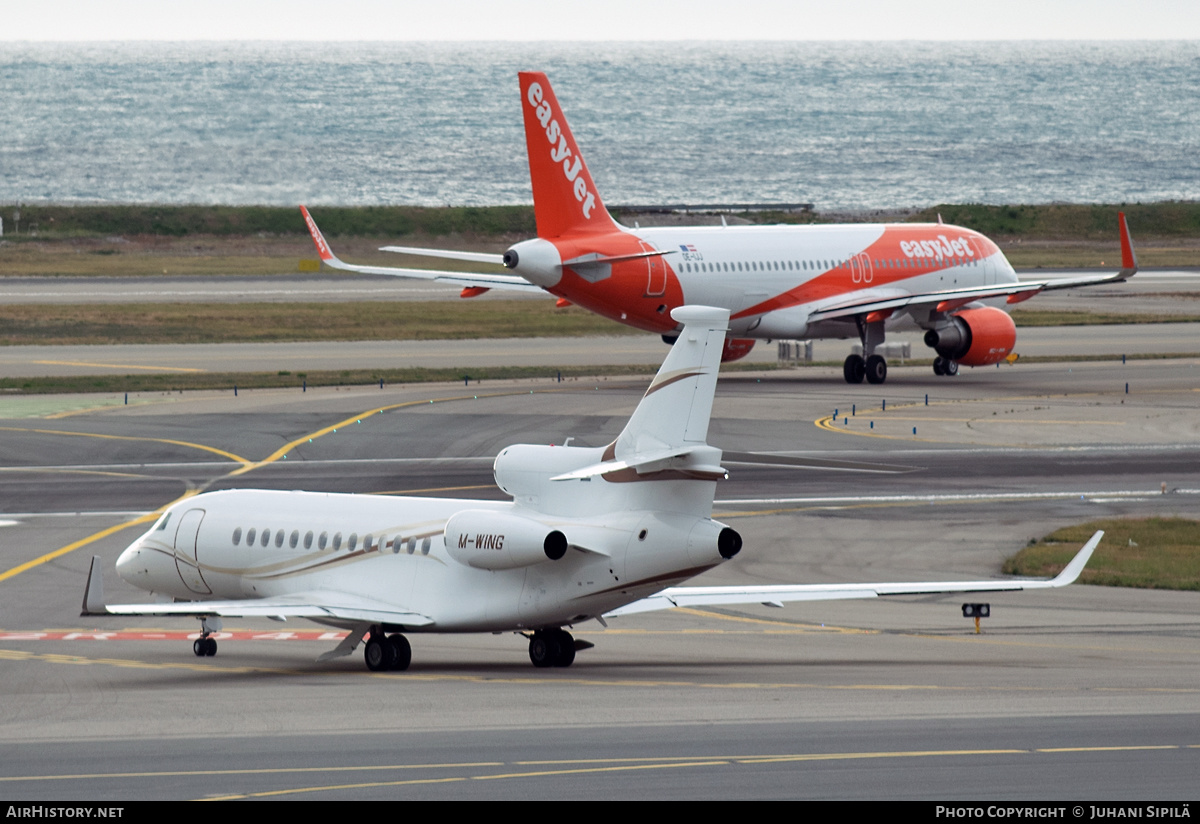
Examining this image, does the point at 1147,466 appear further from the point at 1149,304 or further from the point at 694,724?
the point at 1149,304

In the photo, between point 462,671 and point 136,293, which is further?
point 136,293

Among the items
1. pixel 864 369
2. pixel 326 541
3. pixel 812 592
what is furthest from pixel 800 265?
pixel 812 592

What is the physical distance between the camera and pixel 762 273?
61.0m

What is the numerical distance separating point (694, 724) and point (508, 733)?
2155 mm

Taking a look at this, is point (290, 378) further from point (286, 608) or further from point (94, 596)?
point (94, 596)

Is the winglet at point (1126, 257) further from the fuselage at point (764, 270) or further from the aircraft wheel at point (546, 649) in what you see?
the aircraft wheel at point (546, 649)

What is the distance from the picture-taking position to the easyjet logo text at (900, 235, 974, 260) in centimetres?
6450

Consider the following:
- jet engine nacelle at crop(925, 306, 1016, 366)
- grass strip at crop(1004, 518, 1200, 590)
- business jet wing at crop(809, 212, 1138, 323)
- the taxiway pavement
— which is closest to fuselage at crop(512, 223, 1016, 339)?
business jet wing at crop(809, 212, 1138, 323)

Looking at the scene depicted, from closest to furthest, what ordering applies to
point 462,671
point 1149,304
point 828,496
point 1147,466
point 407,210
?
1. point 462,671
2. point 828,496
3. point 1147,466
4. point 1149,304
5. point 407,210

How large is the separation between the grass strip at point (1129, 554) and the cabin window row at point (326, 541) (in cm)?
1233

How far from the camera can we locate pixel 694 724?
61.1 ft

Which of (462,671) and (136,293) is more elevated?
(136,293)

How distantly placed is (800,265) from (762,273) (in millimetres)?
1891

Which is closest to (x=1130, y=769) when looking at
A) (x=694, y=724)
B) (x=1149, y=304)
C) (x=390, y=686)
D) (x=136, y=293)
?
(x=694, y=724)
